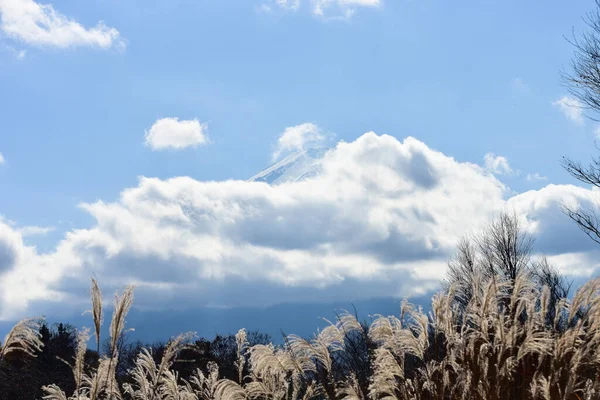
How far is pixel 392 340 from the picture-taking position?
18.9 feet

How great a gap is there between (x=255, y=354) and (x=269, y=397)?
915 mm

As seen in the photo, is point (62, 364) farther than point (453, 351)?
Yes

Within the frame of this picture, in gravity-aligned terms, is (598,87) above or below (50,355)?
above

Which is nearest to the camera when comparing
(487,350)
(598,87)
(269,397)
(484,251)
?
(487,350)

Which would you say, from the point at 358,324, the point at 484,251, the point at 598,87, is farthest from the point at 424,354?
the point at 484,251

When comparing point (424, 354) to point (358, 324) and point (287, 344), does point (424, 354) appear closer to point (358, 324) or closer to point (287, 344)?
point (358, 324)

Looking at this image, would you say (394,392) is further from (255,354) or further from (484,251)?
(484,251)

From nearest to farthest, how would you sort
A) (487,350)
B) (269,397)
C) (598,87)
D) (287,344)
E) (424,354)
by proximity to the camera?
(487,350), (424,354), (287,344), (269,397), (598,87)

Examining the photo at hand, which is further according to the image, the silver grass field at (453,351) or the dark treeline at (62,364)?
the dark treeline at (62,364)

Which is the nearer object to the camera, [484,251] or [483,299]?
[483,299]

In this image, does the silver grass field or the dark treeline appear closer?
the silver grass field

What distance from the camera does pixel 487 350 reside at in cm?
497

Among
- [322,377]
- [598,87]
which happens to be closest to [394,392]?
[322,377]

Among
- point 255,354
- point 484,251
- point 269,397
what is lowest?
point 269,397
